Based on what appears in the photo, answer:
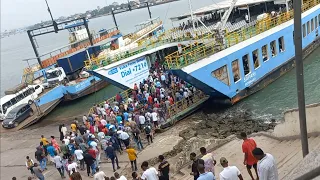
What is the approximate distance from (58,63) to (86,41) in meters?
9.17

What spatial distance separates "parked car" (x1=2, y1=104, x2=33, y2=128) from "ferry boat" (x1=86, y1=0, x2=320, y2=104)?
7.85 meters

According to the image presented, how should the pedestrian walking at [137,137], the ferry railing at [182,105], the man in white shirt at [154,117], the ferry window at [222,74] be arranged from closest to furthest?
the pedestrian walking at [137,137]
the man in white shirt at [154,117]
the ferry railing at [182,105]
the ferry window at [222,74]

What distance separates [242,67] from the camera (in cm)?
1869

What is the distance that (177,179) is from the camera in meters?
9.99

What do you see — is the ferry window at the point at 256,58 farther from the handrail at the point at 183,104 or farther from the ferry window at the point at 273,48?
the handrail at the point at 183,104

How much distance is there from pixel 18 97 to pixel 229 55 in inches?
685

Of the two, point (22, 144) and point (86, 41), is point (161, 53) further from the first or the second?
point (86, 41)

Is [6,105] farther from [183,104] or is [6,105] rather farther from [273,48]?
[273,48]

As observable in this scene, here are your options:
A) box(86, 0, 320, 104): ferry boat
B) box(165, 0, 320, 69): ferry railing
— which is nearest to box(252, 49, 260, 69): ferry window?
box(86, 0, 320, 104): ferry boat

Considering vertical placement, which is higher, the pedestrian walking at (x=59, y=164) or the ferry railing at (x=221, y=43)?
the ferry railing at (x=221, y=43)

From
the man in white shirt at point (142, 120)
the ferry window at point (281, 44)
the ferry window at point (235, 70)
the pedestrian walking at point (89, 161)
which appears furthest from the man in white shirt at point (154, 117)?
the ferry window at point (281, 44)

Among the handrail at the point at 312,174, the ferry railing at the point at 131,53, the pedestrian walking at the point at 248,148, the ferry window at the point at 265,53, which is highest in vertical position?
the handrail at the point at 312,174

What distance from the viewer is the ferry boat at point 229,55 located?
17.0m

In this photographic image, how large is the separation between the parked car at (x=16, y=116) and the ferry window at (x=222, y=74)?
598 inches
